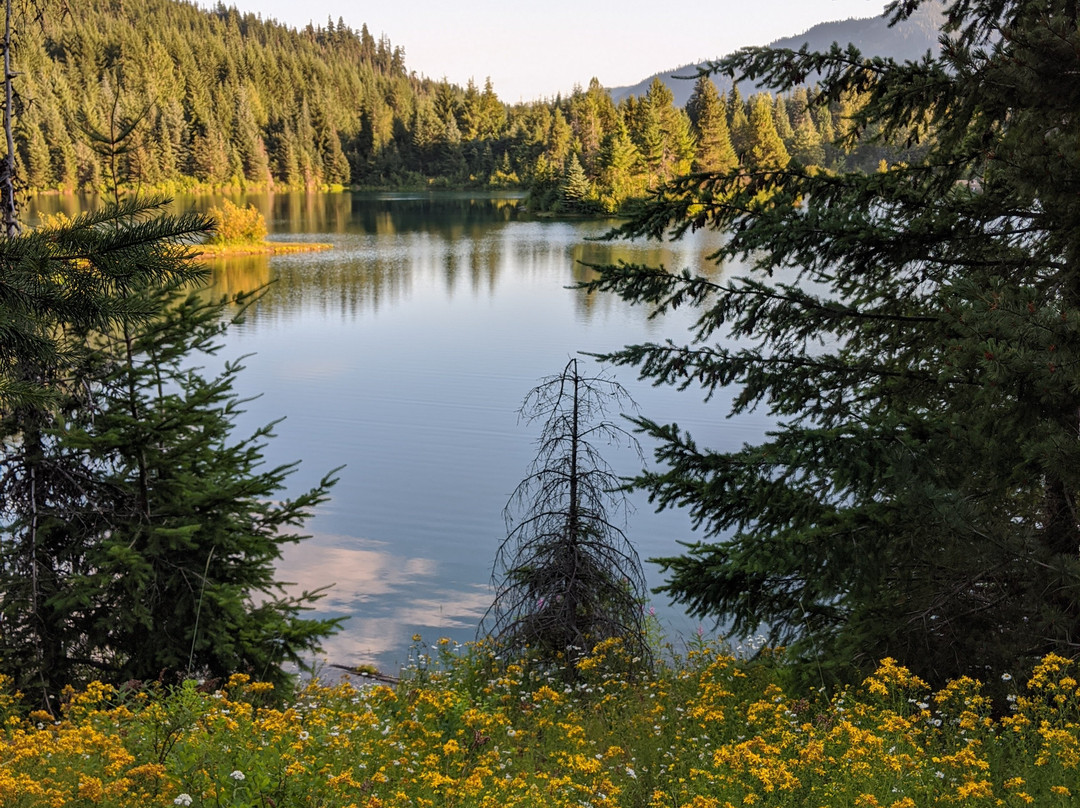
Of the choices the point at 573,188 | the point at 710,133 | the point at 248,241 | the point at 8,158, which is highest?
the point at 710,133

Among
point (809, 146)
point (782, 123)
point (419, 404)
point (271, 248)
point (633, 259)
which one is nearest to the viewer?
point (419, 404)

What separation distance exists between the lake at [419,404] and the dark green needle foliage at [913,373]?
1.36m

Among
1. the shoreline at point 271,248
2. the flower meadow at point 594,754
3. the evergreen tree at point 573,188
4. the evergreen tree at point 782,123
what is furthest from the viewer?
the evergreen tree at point 782,123

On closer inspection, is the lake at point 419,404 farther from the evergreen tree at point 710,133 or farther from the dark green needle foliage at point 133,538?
the evergreen tree at point 710,133

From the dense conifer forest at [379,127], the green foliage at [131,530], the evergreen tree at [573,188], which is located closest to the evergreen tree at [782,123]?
the dense conifer forest at [379,127]

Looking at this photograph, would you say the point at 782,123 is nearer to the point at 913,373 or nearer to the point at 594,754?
the point at 913,373

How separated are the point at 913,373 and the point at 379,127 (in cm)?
13378

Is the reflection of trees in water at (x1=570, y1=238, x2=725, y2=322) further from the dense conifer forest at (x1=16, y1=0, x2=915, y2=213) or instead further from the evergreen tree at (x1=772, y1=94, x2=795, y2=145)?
the evergreen tree at (x1=772, y1=94, x2=795, y2=145)

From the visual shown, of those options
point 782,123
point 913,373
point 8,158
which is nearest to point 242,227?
point 8,158

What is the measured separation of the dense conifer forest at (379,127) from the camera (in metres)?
74.3

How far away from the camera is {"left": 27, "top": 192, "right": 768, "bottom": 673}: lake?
11961 millimetres

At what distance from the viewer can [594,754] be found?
4605mm

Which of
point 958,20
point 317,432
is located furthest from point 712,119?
point 958,20

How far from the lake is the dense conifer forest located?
2503 centimetres
